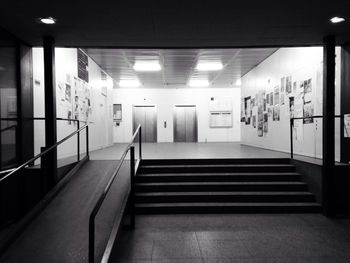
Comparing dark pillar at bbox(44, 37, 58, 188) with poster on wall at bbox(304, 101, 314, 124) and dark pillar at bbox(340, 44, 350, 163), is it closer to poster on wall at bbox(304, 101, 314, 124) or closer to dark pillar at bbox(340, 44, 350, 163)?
dark pillar at bbox(340, 44, 350, 163)

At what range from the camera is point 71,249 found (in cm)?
320

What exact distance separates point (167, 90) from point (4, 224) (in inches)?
458

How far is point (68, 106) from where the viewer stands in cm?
681

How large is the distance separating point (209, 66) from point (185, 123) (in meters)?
5.62

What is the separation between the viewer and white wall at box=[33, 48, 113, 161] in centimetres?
561

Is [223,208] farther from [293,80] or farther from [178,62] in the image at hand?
[178,62]

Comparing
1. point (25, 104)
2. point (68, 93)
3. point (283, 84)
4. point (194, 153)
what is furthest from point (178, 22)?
point (283, 84)

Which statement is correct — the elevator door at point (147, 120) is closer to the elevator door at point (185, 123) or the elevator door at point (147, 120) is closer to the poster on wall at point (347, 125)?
the elevator door at point (185, 123)

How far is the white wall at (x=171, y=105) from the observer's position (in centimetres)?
1480

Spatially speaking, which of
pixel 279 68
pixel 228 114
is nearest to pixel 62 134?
pixel 279 68

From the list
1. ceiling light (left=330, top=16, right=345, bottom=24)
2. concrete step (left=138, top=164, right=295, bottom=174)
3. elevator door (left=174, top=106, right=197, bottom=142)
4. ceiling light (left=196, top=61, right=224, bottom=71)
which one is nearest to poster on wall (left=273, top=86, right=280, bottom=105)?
ceiling light (left=196, top=61, right=224, bottom=71)

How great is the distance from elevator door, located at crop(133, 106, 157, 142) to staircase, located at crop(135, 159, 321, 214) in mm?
8952

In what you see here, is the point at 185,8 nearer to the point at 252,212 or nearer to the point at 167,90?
the point at 252,212

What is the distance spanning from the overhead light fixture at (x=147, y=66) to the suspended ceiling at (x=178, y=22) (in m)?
4.16
